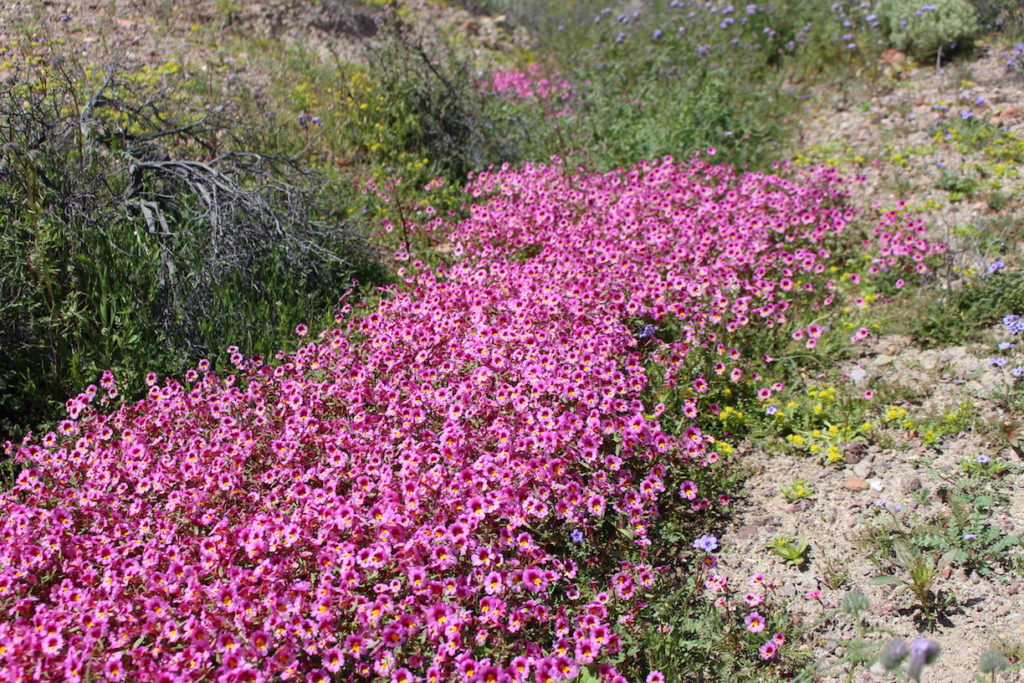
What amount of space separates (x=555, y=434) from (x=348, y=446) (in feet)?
2.99

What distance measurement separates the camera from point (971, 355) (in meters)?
4.54

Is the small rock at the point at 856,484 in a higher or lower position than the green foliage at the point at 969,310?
lower

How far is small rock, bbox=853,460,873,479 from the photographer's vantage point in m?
3.85

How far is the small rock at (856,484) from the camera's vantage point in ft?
12.4

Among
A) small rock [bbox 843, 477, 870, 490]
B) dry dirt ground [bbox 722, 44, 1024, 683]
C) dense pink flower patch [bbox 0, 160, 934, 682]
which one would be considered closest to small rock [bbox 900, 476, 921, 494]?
dry dirt ground [bbox 722, 44, 1024, 683]

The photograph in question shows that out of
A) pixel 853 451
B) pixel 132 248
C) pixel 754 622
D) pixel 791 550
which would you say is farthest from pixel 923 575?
pixel 132 248

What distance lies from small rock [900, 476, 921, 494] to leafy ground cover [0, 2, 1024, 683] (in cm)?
4

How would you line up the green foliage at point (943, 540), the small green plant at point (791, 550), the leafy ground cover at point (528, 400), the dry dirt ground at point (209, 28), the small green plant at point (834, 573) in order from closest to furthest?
1. the leafy ground cover at point (528, 400)
2. the green foliage at point (943, 540)
3. the small green plant at point (834, 573)
4. the small green plant at point (791, 550)
5. the dry dirt ground at point (209, 28)

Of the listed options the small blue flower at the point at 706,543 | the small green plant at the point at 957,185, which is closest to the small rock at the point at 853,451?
the small blue flower at the point at 706,543

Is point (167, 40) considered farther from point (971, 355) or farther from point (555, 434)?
point (971, 355)

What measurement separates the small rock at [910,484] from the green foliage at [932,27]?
20.1 ft

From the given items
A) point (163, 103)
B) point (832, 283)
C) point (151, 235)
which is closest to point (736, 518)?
point (832, 283)

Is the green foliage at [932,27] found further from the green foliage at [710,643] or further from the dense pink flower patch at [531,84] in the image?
the green foliage at [710,643]

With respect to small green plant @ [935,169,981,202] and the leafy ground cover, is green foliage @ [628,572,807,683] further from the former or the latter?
small green plant @ [935,169,981,202]
